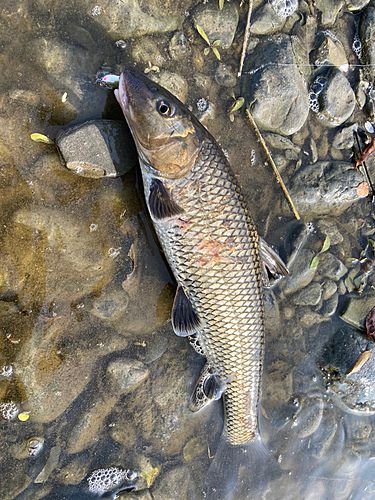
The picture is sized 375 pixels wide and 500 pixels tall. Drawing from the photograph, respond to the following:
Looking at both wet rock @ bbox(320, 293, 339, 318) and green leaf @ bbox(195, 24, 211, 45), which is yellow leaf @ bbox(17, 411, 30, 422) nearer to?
wet rock @ bbox(320, 293, 339, 318)

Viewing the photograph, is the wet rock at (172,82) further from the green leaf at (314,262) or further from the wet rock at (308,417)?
the wet rock at (308,417)

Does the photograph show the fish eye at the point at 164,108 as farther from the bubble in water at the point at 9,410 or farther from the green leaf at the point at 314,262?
the bubble in water at the point at 9,410

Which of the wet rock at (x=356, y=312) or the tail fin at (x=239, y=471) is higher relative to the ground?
the wet rock at (x=356, y=312)

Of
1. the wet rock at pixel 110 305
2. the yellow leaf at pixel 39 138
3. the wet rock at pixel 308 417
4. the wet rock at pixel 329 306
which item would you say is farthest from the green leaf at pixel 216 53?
the wet rock at pixel 308 417

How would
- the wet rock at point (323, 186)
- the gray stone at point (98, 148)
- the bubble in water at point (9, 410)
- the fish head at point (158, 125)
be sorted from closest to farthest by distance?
1. the fish head at point (158, 125)
2. the gray stone at point (98, 148)
3. the bubble in water at point (9, 410)
4. the wet rock at point (323, 186)

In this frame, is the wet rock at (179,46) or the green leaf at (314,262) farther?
the green leaf at (314,262)

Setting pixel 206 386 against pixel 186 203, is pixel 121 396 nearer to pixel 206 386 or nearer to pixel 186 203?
pixel 206 386

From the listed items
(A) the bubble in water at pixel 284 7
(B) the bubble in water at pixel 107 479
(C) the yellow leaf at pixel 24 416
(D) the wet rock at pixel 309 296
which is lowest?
(B) the bubble in water at pixel 107 479

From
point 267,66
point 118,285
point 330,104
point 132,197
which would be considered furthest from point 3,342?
point 330,104

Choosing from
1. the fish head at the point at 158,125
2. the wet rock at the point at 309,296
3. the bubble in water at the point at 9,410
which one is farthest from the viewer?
the wet rock at the point at 309,296

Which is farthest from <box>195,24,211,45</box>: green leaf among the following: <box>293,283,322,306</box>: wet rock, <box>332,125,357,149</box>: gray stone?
<box>293,283,322,306</box>: wet rock
